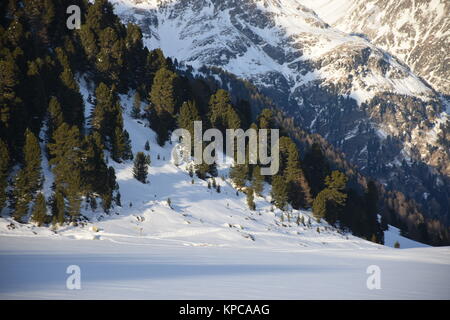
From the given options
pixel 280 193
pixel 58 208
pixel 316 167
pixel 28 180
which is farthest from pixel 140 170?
pixel 316 167

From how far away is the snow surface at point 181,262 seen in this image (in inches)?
494

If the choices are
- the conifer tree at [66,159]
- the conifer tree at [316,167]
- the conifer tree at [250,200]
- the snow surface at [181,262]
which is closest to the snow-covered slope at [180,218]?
the snow surface at [181,262]

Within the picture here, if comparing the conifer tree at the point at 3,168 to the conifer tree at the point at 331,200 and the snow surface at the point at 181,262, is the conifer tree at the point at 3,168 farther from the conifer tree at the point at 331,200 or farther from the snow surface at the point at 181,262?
the conifer tree at the point at 331,200

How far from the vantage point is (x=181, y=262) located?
1900cm

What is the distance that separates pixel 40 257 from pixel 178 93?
154 ft

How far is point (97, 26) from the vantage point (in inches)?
2438

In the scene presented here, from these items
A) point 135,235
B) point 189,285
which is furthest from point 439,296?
point 135,235

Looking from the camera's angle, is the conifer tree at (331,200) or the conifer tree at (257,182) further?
the conifer tree at (331,200)

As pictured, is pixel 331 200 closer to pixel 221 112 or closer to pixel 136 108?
pixel 221 112

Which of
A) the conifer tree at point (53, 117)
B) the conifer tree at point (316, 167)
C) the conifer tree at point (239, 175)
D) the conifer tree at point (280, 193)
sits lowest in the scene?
the conifer tree at point (280, 193)

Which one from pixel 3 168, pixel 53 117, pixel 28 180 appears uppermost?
pixel 53 117

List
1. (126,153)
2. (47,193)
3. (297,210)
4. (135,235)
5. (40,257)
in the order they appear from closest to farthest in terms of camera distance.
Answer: (40,257)
(135,235)
(47,193)
(126,153)
(297,210)

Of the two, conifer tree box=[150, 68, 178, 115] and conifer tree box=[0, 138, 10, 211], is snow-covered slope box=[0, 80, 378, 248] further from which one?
Answer: conifer tree box=[150, 68, 178, 115]
